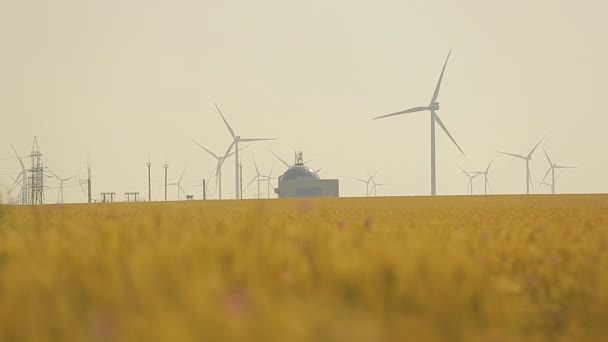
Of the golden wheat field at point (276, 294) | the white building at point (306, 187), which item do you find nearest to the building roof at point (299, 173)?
the white building at point (306, 187)

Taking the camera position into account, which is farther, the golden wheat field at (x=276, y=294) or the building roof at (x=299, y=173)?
the building roof at (x=299, y=173)

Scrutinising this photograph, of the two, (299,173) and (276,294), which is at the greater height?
(299,173)

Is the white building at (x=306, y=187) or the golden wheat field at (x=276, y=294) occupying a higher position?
the white building at (x=306, y=187)

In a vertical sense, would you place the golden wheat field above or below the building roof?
below

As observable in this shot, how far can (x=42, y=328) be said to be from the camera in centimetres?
205

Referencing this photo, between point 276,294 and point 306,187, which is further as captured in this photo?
point 306,187

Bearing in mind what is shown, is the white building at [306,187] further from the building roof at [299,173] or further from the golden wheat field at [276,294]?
the golden wheat field at [276,294]

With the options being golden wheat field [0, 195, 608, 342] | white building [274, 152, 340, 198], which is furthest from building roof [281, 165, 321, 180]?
golden wheat field [0, 195, 608, 342]

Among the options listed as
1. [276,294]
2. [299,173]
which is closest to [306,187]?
[299,173]

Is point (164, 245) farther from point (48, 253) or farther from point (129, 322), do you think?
point (129, 322)

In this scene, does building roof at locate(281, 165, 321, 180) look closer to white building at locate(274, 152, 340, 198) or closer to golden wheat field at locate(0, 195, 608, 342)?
white building at locate(274, 152, 340, 198)

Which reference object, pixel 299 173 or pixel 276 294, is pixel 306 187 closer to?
pixel 299 173

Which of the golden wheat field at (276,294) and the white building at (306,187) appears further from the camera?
the white building at (306,187)

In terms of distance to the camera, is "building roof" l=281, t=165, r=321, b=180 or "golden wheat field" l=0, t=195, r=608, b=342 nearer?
"golden wheat field" l=0, t=195, r=608, b=342
